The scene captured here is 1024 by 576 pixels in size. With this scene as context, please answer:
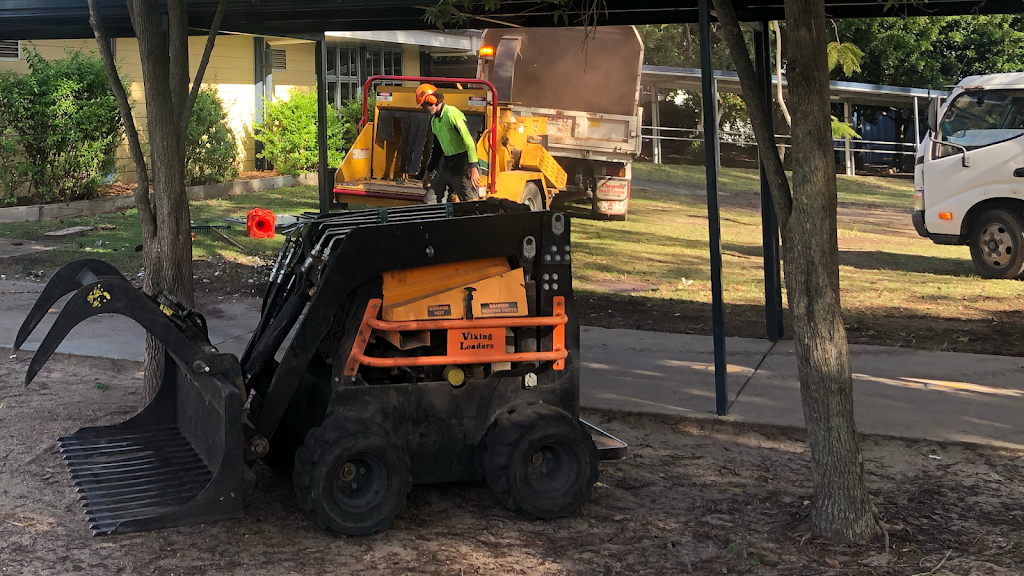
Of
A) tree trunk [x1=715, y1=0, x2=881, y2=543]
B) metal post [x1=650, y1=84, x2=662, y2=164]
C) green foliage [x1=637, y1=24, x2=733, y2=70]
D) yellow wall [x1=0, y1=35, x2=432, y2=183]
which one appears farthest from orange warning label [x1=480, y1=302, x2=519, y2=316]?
green foliage [x1=637, y1=24, x2=733, y2=70]

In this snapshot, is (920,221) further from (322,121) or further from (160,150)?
(160,150)

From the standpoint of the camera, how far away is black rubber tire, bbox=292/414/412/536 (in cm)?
427

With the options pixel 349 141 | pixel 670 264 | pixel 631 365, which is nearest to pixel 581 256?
pixel 670 264

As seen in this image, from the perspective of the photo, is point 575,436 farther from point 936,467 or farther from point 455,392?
point 936,467

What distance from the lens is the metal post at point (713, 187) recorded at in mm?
6141

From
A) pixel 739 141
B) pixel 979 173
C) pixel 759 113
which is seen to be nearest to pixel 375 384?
pixel 759 113

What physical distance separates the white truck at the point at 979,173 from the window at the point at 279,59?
1385 cm

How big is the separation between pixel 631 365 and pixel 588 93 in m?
10.8

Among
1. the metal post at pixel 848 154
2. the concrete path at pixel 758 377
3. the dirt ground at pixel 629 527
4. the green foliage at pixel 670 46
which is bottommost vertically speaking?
the dirt ground at pixel 629 527

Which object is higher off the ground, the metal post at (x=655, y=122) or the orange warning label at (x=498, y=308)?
the metal post at (x=655, y=122)

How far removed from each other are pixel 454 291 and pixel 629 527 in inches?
53.3

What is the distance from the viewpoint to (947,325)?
30.6 feet

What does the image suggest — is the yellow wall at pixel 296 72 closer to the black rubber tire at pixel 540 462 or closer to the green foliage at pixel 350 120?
the green foliage at pixel 350 120

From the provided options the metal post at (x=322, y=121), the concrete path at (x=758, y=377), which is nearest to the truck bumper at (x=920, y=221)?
the concrete path at (x=758, y=377)
